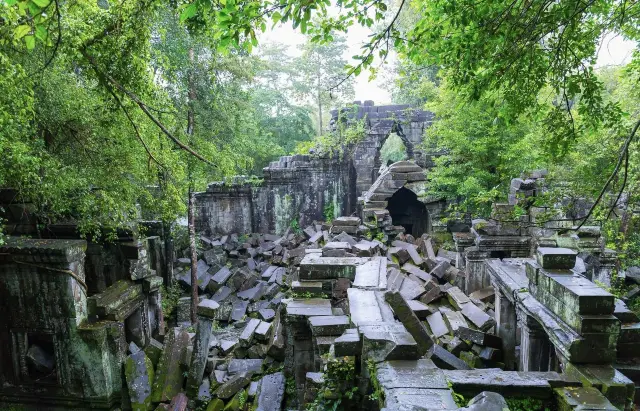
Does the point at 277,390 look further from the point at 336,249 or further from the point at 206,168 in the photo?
the point at 206,168

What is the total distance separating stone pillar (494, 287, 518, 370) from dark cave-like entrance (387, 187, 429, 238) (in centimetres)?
846

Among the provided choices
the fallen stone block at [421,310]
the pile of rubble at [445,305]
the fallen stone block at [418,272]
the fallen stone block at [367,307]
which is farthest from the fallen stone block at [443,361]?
the fallen stone block at [418,272]

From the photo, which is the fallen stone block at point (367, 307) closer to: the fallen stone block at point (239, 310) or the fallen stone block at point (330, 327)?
the fallen stone block at point (330, 327)

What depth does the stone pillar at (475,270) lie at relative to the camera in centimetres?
767

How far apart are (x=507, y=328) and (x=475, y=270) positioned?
223 centimetres

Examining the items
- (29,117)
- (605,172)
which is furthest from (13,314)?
(605,172)

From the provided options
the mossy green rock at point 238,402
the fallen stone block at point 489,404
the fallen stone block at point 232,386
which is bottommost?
the mossy green rock at point 238,402

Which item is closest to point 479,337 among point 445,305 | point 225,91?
point 445,305

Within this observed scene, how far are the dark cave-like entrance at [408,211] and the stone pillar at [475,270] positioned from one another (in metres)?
6.32

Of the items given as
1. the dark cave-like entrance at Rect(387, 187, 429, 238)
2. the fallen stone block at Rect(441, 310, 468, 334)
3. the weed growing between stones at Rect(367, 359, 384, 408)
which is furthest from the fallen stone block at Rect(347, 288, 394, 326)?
the dark cave-like entrance at Rect(387, 187, 429, 238)

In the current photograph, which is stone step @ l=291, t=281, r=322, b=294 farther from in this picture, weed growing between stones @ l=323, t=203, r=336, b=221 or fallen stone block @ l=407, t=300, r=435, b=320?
weed growing between stones @ l=323, t=203, r=336, b=221

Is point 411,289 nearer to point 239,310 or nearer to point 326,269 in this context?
point 326,269

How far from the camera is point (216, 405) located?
5.56 m

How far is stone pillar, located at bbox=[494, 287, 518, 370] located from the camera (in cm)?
547
